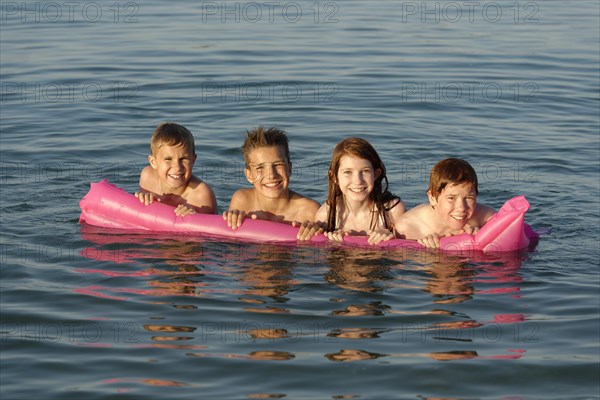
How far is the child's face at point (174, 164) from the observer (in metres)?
9.25

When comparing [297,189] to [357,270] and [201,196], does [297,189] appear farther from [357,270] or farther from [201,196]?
[357,270]

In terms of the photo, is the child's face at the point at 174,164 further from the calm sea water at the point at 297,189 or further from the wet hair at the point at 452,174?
the wet hair at the point at 452,174

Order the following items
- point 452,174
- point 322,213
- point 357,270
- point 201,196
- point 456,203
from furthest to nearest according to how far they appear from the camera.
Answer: point 201,196 → point 322,213 → point 456,203 → point 452,174 → point 357,270

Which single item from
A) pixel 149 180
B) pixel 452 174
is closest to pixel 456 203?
pixel 452 174

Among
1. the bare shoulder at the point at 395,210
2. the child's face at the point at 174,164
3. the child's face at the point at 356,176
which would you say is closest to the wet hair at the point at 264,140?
the child's face at the point at 356,176

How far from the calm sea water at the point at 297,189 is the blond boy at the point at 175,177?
65 cm

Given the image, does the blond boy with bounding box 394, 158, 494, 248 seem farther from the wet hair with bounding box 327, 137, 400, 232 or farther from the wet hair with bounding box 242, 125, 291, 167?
the wet hair with bounding box 242, 125, 291, 167

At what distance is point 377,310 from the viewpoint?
7.39 metres

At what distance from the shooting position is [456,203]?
851 cm

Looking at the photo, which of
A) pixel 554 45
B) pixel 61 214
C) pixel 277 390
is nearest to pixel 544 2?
pixel 554 45

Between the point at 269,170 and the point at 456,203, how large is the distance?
1.49 meters

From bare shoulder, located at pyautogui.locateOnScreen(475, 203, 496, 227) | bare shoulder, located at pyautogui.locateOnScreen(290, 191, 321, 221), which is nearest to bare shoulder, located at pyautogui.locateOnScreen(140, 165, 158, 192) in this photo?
bare shoulder, located at pyautogui.locateOnScreen(290, 191, 321, 221)

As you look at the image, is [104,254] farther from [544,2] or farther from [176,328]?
[544,2]

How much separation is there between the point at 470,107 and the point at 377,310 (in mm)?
7232
